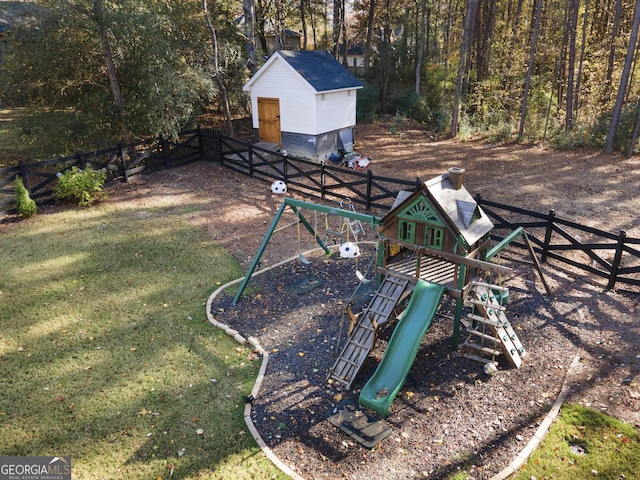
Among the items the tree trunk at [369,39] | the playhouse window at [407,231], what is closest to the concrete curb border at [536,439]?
the playhouse window at [407,231]

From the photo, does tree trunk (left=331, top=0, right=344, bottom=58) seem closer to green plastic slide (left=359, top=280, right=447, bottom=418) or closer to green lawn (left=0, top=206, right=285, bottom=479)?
green lawn (left=0, top=206, right=285, bottom=479)

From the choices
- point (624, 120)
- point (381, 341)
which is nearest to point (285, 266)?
point (381, 341)

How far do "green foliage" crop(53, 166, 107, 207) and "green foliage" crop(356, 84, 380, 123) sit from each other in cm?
1897

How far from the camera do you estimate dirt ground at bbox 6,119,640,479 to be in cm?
608

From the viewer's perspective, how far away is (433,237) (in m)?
7.75

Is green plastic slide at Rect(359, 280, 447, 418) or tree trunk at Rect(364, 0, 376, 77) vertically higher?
tree trunk at Rect(364, 0, 376, 77)

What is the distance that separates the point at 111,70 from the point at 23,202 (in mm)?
6128

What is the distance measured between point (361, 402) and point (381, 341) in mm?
1981

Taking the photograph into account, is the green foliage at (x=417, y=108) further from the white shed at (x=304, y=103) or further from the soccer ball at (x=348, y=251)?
the soccer ball at (x=348, y=251)

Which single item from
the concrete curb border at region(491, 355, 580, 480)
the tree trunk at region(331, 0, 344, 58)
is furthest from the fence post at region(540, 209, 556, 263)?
the tree trunk at region(331, 0, 344, 58)

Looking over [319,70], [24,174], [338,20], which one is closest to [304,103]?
[319,70]

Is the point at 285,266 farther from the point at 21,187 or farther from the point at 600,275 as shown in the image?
the point at 21,187

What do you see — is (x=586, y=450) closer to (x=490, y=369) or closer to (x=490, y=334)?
(x=490, y=369)

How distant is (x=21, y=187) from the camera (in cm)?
1376
